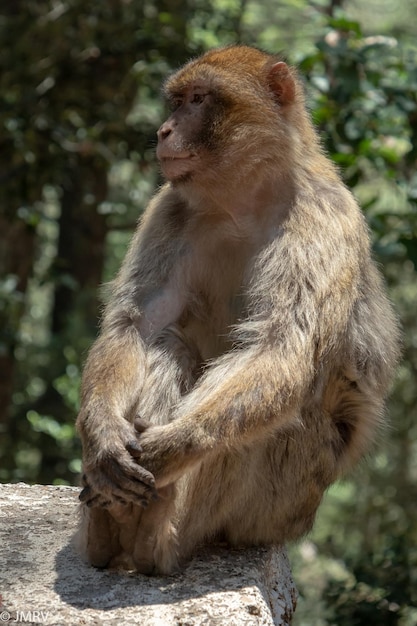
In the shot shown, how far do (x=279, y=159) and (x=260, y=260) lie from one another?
0.45 m

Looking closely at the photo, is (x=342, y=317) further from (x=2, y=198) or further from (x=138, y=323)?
(x=2, y=198)

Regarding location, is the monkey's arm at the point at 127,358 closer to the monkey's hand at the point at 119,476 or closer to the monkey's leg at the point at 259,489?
the monkey's hand at the point at 119,476

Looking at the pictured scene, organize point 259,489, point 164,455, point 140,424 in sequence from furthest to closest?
point 259,489
point 140,424
point 164,455

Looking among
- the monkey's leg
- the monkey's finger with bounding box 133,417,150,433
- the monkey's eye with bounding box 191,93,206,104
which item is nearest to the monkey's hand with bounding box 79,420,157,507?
the monkey's finger with bounding box 133,417,150,433

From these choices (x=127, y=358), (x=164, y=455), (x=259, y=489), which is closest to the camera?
(x=164, y=455)

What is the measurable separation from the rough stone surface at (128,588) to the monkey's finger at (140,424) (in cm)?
57

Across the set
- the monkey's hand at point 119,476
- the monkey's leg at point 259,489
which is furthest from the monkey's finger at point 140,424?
the monkey's leg at point 259,489

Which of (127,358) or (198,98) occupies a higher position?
(198,98)

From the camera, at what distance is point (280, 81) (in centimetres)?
431

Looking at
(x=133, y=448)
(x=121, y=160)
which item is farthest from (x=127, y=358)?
(x=121, y=160)

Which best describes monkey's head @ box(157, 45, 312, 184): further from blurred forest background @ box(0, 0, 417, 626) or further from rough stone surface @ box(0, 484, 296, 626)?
rough stone surface @ box(0, 484, 296, 626)

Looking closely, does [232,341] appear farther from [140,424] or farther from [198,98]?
[198,98]

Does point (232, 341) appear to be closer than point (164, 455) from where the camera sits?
No

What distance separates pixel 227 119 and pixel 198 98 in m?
0.15
